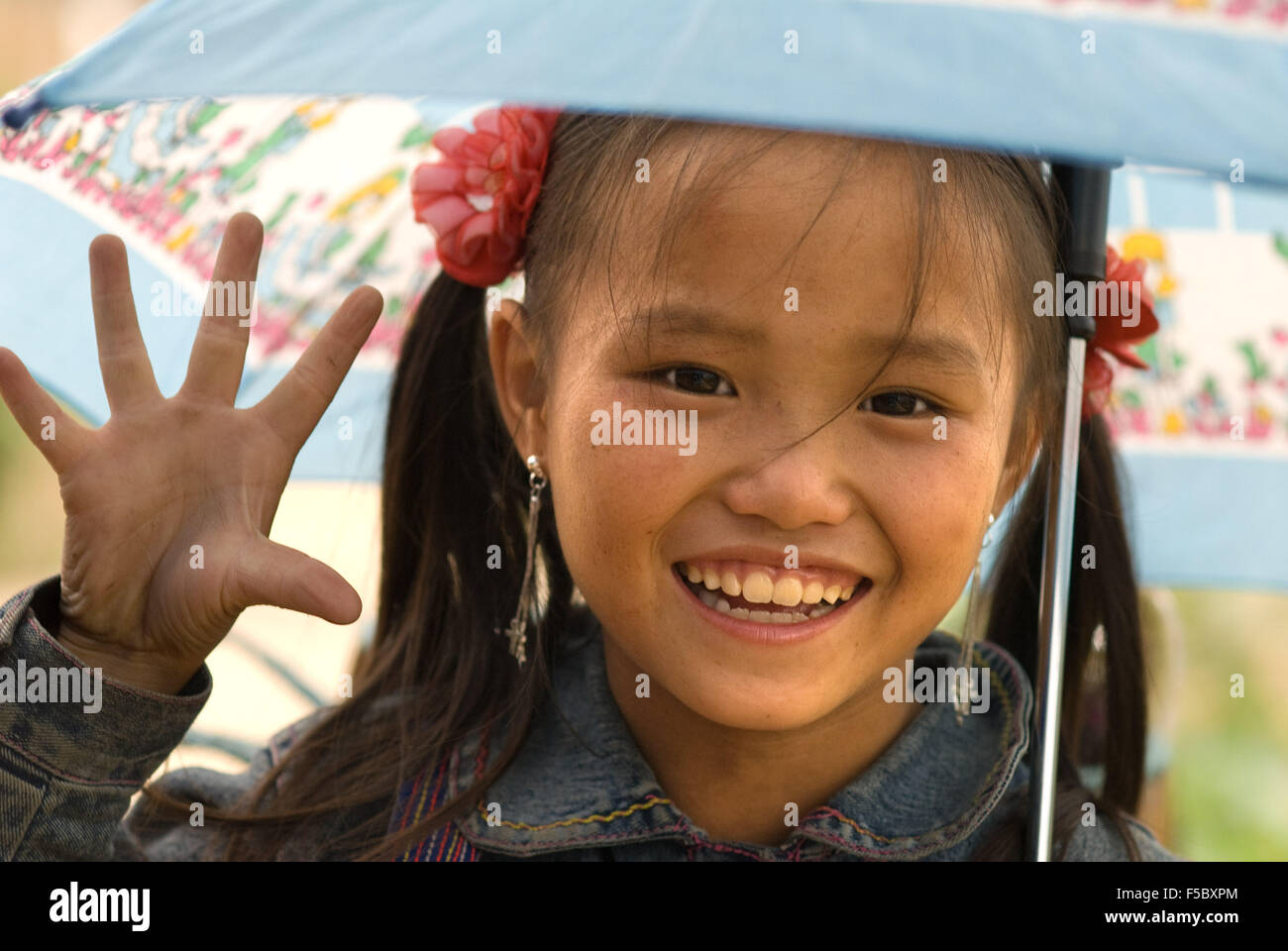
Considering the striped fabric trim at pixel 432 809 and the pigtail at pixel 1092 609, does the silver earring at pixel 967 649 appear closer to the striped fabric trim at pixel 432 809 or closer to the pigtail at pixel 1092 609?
the pigtail at pixel 1092 609

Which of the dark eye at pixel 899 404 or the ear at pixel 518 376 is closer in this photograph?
the dark eye at pixel 899 404

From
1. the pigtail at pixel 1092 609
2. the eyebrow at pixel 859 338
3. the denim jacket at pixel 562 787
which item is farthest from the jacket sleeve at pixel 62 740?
the pigtail at pixel 1092 609

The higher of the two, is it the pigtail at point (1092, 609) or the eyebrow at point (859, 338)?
the eyebrow at point (859, 338)

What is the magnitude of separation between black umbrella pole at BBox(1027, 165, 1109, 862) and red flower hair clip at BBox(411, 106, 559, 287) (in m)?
0.67

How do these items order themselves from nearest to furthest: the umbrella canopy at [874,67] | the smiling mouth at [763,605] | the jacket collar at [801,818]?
the umbrella canopy at [874,67]
the smiling mouth at [763,605]
the jacket collar at [801,818]

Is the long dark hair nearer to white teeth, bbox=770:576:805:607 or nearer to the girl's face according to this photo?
the girl's face

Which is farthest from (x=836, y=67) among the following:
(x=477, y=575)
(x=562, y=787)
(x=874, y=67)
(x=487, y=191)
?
(x=477, y=575)

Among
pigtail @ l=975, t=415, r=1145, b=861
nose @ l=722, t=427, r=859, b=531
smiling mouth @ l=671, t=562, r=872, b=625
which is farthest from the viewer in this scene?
pigtail @ l=975, t=415, r=1145, b=861

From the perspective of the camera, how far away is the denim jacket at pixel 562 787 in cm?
146

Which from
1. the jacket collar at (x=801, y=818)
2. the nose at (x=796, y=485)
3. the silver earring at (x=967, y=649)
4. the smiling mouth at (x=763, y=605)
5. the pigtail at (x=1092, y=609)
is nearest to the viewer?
the nose at (x=796, y=485)

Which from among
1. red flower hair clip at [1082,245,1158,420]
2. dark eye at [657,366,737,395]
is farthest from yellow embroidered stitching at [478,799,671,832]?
red flower hair clip at [1082,245,1158,420]

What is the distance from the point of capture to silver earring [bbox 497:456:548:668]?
171 centimetres

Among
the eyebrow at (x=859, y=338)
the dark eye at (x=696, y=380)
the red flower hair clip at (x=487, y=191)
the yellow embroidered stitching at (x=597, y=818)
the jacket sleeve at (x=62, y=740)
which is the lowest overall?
the yellow embroidered stitching at (x=597, y=818)
